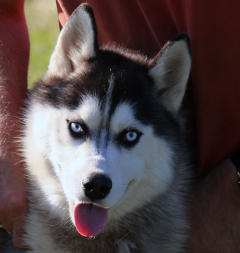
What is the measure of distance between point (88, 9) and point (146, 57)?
0.55m

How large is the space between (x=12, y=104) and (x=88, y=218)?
0.93m

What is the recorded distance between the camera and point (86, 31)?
10.3 ft

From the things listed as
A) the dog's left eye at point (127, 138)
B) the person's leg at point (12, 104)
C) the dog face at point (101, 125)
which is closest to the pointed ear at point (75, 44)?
the dog face at point (101, 125)

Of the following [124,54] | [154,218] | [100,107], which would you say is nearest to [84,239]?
[154,218]

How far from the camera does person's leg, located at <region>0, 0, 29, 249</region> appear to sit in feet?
10.6

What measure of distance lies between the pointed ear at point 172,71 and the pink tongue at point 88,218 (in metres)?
0.76

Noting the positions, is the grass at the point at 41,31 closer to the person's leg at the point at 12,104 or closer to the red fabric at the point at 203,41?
the person's leg at the point at 12,104

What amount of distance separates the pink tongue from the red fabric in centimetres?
80

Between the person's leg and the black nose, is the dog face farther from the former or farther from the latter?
the person's leg

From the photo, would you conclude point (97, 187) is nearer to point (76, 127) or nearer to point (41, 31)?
point (76, 127)

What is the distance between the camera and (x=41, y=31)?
1030 centimetres

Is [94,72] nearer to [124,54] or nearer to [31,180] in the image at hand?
[124,54]

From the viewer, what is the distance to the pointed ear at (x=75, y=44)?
10.2 ft

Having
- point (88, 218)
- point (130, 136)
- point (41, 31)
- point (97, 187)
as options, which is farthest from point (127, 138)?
point (41, 31)
